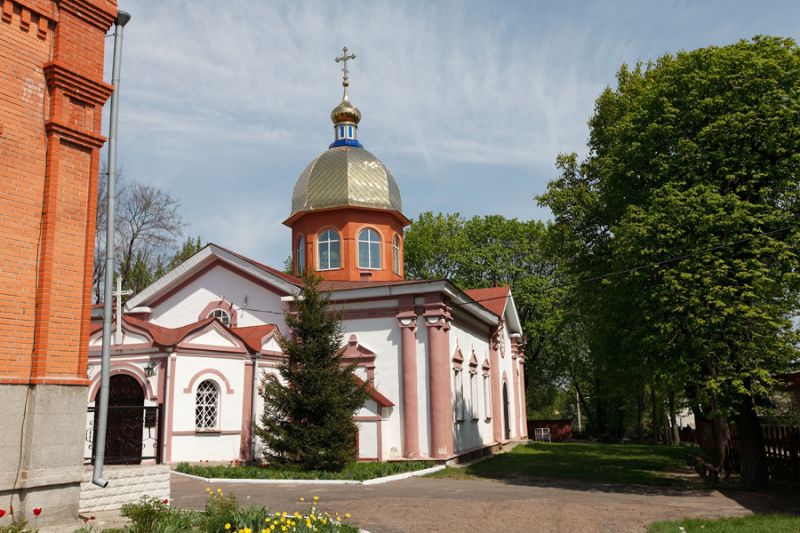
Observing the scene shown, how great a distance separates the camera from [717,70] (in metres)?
15.0

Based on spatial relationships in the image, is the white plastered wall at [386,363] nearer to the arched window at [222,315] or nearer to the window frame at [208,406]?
the arched window at [222,315]

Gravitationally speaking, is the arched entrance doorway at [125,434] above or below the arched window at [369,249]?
below

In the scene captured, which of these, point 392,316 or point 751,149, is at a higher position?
point 751,149

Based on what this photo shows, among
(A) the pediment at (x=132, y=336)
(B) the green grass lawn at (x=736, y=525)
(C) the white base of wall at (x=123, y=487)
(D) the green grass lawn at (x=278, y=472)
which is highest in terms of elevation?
(A) the pediment at (x=132, y=336)

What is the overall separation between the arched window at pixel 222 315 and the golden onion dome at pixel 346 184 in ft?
17.8

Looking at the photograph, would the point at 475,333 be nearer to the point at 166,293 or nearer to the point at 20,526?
the point at 166,293

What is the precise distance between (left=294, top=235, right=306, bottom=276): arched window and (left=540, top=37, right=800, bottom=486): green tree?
40.4ft

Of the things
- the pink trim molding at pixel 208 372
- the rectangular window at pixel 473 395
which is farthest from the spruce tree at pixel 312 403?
the rectangular window at pixel 473 395

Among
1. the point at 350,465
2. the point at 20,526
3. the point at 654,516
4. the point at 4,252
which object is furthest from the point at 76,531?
the point at 350,465

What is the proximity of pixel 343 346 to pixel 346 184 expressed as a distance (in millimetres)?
7163

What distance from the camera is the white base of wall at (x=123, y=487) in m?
8.98

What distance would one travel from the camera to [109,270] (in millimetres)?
9148

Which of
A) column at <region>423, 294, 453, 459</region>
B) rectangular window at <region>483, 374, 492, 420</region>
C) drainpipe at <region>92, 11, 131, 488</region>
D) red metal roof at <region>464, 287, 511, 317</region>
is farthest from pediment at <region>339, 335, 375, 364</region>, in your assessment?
drainpipe at <region>92, 11, 131, 488</region>

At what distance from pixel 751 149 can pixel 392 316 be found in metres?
10.3
